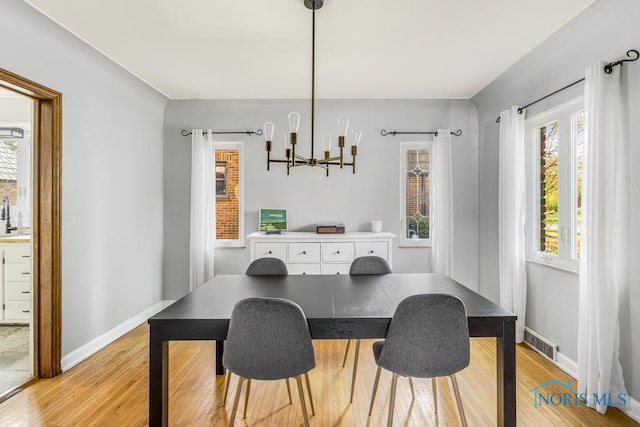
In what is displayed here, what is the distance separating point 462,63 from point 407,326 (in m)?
2.49

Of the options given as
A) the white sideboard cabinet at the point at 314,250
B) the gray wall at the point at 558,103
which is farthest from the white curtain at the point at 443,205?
the white sideboard cabinet at the point at 314,250

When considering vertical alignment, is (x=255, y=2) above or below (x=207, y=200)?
above

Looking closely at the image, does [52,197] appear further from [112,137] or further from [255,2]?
[255,2]

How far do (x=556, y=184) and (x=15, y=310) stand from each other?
5.14m

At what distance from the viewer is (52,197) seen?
2545 millimetres

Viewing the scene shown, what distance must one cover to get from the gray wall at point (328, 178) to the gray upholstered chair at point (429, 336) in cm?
250

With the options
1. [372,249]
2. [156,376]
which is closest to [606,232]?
[372,249]

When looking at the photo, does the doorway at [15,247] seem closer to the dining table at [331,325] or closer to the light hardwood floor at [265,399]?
the light hardwood floor at [265,399]

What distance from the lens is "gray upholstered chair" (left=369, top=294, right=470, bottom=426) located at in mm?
1597

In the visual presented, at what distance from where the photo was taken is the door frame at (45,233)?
2512 millimetres

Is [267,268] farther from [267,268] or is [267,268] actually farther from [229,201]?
[229,201]

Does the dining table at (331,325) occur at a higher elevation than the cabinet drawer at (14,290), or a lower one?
higher

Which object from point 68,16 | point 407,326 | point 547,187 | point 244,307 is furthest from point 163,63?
point 547,187

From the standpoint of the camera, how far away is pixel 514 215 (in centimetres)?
314
